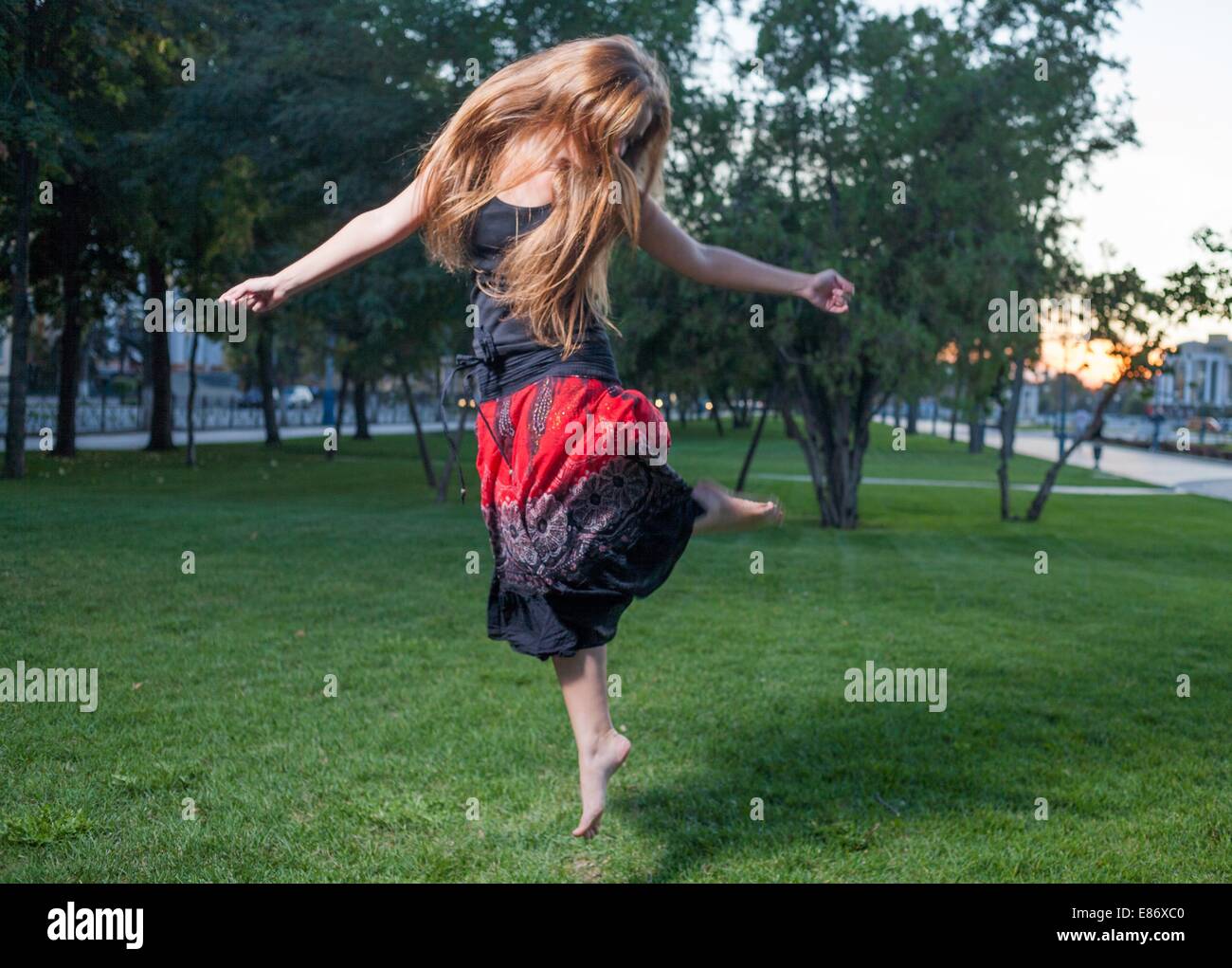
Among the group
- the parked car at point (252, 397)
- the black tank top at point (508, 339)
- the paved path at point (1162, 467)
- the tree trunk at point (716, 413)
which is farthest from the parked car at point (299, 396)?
the black tank top at point (508, 339)

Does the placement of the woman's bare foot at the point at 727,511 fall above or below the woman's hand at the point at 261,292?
below

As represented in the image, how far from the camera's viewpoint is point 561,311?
10.3 feet

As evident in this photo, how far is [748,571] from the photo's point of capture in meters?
11.8

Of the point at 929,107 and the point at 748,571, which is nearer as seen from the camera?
the point at 748,571

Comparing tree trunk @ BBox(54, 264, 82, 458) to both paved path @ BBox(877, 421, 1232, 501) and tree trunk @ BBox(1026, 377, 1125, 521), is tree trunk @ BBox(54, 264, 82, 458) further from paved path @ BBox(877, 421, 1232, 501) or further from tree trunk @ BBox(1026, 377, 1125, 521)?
paved path @ BBox(877, 421, 1232, 501)

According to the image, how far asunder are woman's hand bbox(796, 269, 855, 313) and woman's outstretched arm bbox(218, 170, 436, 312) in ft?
3.89

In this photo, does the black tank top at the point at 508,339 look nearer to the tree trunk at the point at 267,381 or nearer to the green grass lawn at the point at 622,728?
the green grass lawn at the point at 622,728

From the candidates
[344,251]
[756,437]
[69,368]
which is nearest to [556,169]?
[344,251]

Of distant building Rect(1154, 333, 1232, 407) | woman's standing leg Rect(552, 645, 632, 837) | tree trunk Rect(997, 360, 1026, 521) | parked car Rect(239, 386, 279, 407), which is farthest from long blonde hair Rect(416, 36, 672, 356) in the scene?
parked car Rect(239, 386, 279, 407)

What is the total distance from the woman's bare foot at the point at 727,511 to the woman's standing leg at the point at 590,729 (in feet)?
1.52

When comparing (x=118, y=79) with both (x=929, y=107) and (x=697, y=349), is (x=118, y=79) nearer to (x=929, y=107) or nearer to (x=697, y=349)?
(x=697, y=349)

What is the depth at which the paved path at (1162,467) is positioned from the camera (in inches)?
1192
